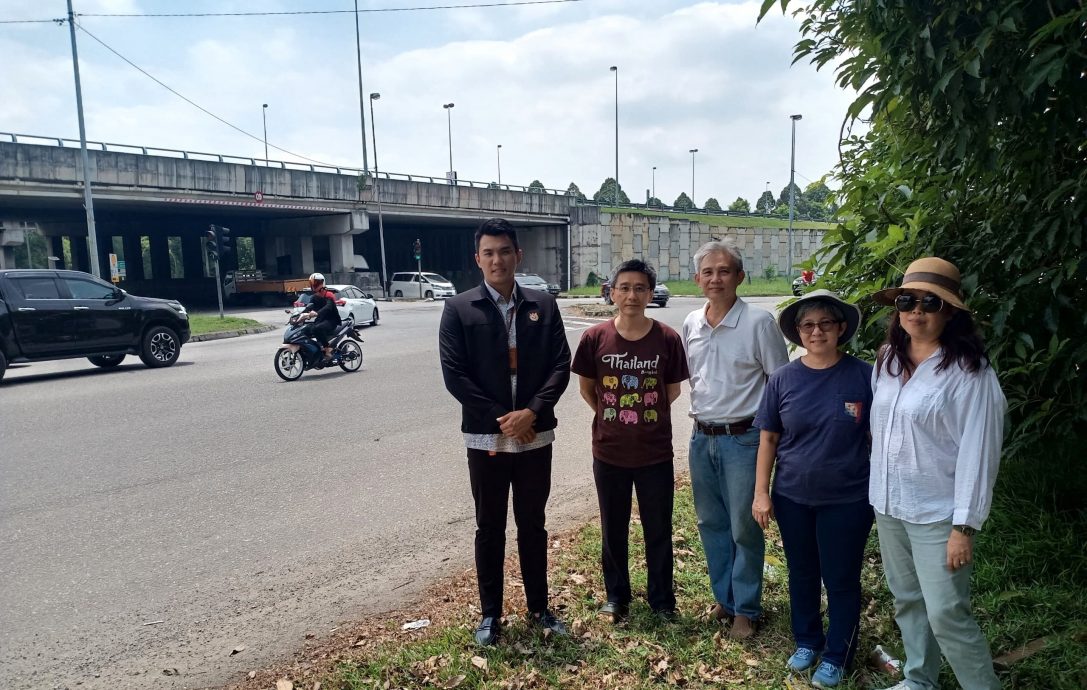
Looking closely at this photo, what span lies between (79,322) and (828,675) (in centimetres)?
1327

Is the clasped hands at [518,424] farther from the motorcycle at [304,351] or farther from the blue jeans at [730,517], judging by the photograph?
the motorcycle at [304,351]

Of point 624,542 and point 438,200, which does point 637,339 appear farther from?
point 438,200

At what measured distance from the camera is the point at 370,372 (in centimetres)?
1273

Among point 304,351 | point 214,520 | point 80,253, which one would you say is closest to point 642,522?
point 214,520

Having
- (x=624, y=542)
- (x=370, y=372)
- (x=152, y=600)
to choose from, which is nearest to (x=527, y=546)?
(x=624, y=542)

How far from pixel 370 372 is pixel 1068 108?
11.2 metres

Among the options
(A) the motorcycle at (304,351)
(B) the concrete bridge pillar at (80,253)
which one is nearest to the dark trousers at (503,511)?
(A) the motorcycle at (304,351)

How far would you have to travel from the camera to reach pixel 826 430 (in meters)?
2.88

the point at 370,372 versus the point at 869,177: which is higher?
the point at 869,177

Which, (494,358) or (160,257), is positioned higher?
(160,257)

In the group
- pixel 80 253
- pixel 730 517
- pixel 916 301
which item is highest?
pixel 80 253

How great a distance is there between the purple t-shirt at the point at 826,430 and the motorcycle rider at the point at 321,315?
1039cm

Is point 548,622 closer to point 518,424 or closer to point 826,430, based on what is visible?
point 518,424

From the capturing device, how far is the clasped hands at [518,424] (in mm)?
3297
